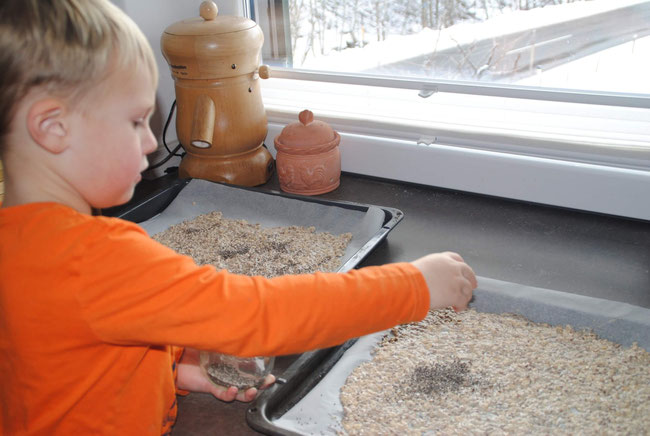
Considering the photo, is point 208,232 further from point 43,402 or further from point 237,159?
point 43,402

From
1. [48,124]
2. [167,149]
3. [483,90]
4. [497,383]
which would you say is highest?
[48,124]

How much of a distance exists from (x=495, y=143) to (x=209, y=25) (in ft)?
1.88

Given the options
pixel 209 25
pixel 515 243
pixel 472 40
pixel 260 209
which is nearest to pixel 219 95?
pixel 209 25

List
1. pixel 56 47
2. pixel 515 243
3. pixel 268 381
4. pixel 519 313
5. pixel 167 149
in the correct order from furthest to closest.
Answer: pixel 167 149, pixel 515 243, pixel 519 313, pixel 268 381, pixel 56 47

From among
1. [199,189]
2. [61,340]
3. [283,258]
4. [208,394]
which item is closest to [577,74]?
[283,258]

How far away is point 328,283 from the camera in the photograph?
542 mm

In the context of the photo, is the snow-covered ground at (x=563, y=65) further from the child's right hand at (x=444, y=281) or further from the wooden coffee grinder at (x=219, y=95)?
the child's right hand at (x=444, y=281)

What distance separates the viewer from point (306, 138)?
3.72ft

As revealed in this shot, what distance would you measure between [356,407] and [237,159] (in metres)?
0.66

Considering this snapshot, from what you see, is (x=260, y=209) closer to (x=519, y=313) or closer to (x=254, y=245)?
(x=254, y=245)

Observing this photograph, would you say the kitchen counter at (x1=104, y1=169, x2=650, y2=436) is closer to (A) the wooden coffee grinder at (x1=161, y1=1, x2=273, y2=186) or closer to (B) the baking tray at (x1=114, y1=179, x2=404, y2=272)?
(B) the baking tray at (x1=114, y1=179, x2=404, y2=272)

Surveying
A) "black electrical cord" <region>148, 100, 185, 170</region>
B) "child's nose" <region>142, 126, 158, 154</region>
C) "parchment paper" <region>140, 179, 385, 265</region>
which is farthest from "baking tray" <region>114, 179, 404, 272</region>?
"child's nose" <region>142, 126, 158, 154</region>

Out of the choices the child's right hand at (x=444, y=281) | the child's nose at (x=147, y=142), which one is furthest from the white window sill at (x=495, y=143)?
the child's nose at (x=147, y=142)

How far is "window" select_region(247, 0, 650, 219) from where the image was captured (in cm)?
104
